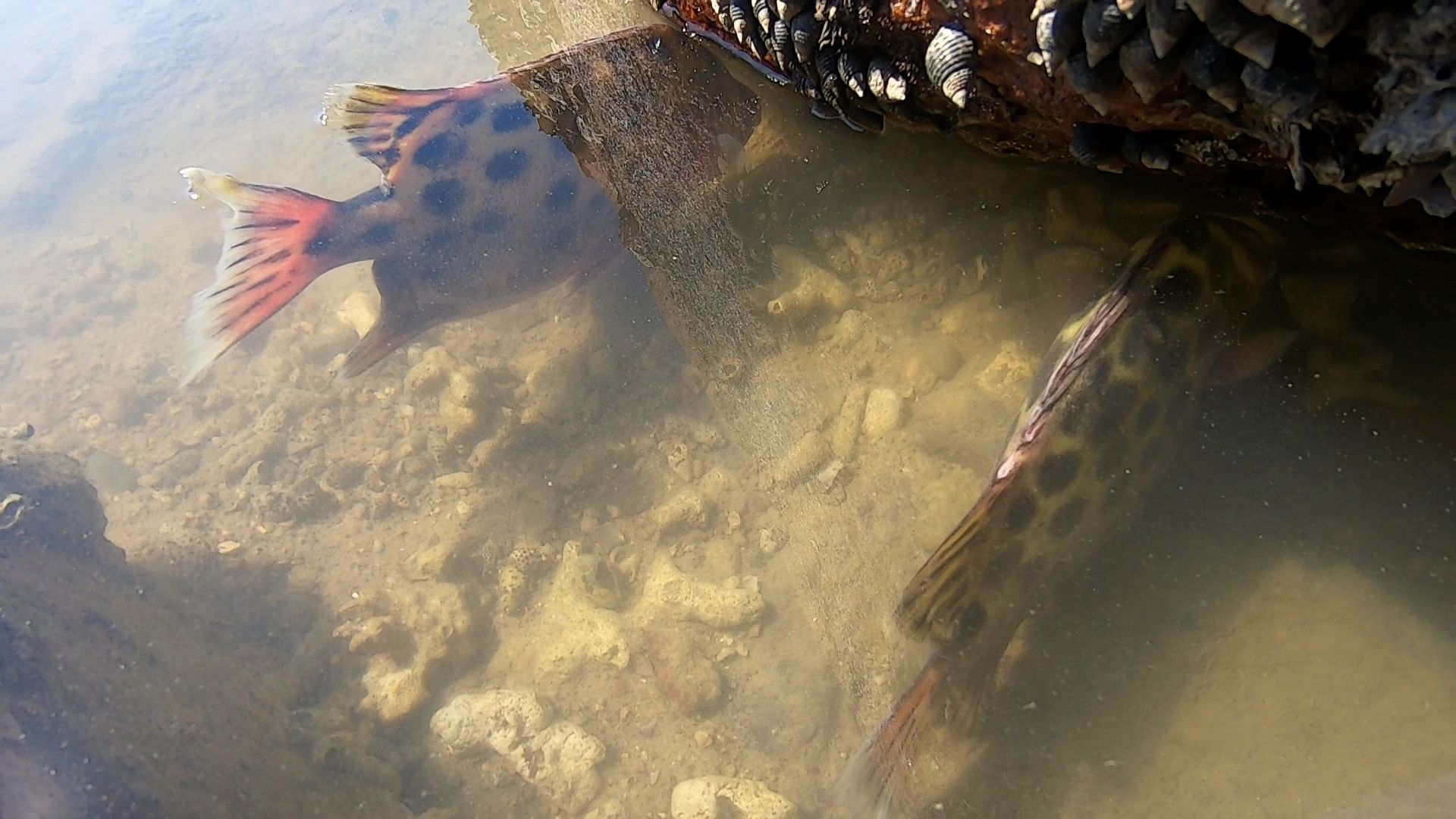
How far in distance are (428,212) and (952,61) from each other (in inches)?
130

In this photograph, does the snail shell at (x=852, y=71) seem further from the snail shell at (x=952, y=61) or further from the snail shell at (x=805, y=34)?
the snail shell at (x=952, y=61)

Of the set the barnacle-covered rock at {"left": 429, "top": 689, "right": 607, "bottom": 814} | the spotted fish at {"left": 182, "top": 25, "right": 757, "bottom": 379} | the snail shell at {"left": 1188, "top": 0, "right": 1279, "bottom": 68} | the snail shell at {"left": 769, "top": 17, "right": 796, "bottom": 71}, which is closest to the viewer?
the snail shell at {"left": 1188, "top": 0, "right": 1279, "bottom": 68}

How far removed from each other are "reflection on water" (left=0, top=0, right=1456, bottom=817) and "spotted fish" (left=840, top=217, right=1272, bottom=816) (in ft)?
0.43

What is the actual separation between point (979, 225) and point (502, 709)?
3.23 metres

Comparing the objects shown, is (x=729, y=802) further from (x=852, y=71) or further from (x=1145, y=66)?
(x=1145, y=66)

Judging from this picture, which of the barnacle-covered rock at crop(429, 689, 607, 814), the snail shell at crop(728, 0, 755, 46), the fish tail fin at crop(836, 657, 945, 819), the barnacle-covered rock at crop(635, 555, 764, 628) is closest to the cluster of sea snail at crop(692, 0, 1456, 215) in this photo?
the snail shell at crop(728, 0, 755, 46)

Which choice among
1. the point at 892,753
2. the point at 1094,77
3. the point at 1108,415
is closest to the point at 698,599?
the point at 892,753

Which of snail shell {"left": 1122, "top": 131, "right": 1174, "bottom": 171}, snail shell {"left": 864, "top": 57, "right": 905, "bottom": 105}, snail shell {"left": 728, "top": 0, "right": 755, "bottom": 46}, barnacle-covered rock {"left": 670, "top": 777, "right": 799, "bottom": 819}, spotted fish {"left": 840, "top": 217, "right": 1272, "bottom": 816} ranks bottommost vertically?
barnacle-covered rock {"left": 670, "top": 777, "right": 799, "bottom": 819}

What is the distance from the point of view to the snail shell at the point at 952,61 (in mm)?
2025

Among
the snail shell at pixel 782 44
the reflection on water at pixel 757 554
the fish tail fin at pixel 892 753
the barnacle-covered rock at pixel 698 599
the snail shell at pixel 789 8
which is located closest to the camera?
the reflection on water at pixel 757 554

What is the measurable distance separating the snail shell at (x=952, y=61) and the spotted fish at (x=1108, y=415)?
0.88 meters

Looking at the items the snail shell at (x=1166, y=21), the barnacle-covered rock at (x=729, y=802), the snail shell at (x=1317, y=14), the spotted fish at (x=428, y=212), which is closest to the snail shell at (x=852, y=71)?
the snail shell at (x=1166, y=21)

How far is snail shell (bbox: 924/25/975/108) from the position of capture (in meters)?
2.03

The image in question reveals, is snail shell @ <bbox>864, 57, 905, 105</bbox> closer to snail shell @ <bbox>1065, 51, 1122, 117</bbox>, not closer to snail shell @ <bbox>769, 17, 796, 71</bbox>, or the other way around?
snail shell @ <bbox>769, 17, 796, 71</bbox>
